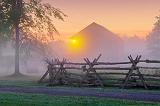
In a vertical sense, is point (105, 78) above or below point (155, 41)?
below

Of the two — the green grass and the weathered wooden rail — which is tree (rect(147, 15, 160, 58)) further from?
the green grass

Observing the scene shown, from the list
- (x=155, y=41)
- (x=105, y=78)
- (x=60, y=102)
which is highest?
(x=155, y=41)

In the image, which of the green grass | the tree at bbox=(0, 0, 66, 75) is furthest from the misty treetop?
the green grass

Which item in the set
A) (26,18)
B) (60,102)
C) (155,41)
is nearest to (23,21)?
(26,18)

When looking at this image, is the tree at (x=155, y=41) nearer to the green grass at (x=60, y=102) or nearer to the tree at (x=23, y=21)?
the tree at (x=23, y=21)

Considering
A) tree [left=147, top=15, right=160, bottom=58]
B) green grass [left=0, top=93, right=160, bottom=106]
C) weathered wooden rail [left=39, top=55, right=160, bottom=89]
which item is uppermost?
tree [left=147, top=15, right=160, bottom=58]

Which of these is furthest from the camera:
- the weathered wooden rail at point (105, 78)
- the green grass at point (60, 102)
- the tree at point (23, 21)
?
the tree at point (23, 21)

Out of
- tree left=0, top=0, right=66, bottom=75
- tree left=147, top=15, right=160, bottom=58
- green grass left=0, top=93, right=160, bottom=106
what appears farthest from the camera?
tree left=147, top=15, right=160, bottom=58

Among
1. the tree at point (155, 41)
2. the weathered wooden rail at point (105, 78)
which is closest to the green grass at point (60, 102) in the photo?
the weathered wooden rail at point (105, 78)

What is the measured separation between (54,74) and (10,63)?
47611mm

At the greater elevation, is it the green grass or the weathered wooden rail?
the weathered wooden rail

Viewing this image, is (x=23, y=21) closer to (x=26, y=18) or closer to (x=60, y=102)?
(x=26, y=18)

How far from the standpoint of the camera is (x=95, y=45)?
135500 millimetres

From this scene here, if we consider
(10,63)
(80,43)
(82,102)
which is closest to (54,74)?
(82,102)
